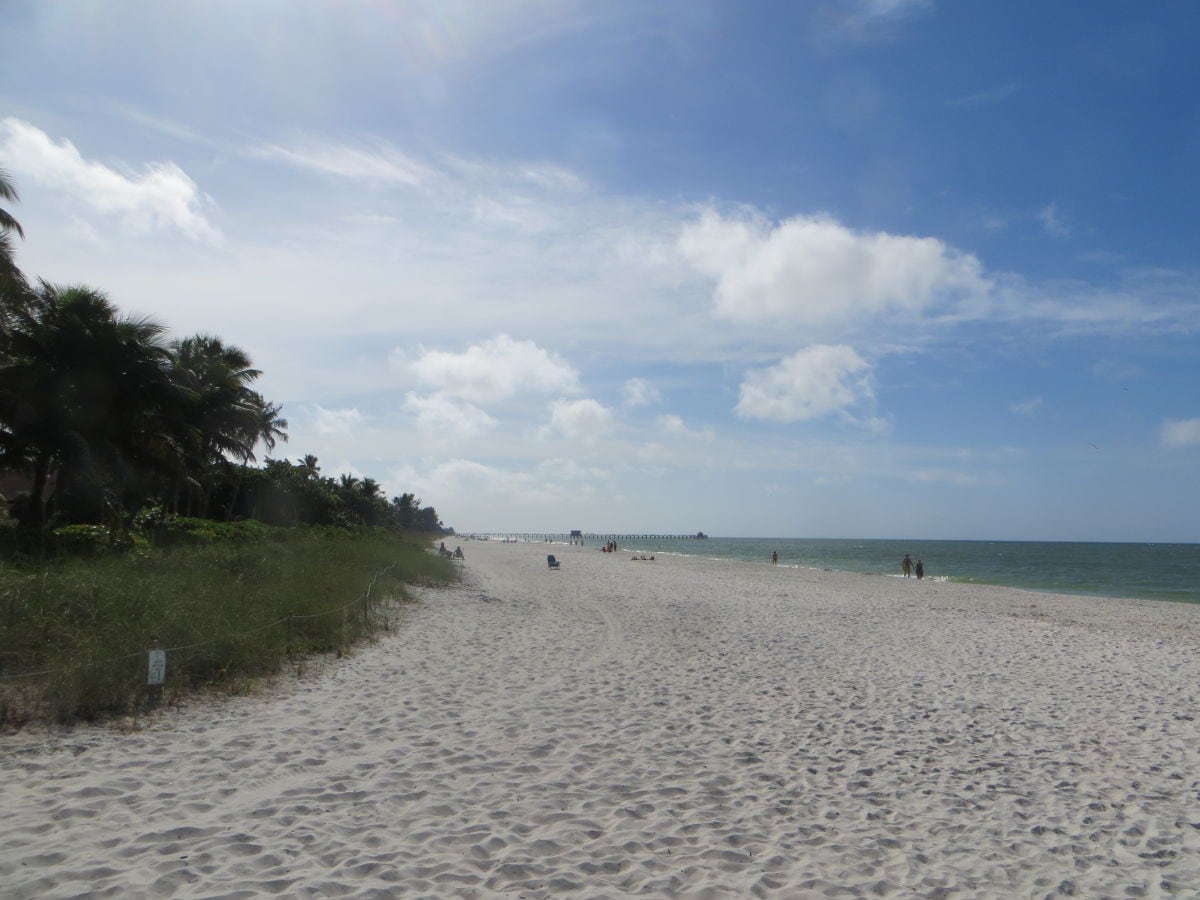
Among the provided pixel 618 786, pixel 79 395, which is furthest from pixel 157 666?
pixel 79 395

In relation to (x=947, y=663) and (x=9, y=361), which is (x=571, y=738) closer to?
(x=947, y=663)

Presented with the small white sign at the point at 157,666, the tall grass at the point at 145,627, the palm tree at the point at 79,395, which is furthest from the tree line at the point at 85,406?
the small white sign at the point at 157,666

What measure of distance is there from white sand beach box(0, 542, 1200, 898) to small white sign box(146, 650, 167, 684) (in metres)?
0.33

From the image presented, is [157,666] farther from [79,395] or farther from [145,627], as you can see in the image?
[79,395]

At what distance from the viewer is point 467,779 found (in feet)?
19.9

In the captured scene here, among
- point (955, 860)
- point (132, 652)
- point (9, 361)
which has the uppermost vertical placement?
point (9, 361)

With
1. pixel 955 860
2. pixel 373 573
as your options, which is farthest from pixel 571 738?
pixel 373 573

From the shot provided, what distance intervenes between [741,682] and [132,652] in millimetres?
7179

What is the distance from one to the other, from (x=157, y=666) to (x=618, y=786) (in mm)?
4297

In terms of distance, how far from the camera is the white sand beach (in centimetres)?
456

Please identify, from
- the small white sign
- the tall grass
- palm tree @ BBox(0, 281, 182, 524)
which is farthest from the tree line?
the small white sign

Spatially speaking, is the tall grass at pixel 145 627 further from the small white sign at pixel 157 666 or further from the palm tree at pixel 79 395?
the palm tree at pixel 79 395

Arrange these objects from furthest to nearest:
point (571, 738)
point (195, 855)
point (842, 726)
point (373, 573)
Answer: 1. point (373, 573)
2. point (842, 726)
3. point (571, 738)
4. point (195, 855)

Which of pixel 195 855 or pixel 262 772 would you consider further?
pixel 262 772
